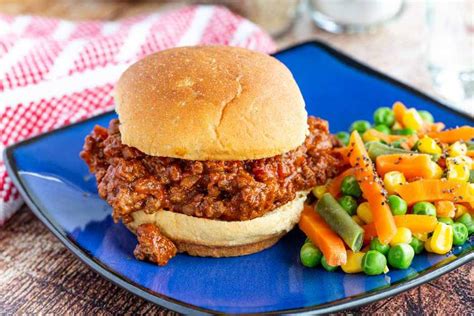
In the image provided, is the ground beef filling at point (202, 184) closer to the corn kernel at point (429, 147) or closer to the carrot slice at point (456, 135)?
the corn kernel at point (429, 147)

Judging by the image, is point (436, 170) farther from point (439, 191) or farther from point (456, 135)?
point (456, 135)

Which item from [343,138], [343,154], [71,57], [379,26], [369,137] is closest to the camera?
[343,154]

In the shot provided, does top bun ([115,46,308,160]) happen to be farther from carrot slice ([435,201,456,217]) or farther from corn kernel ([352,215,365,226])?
carrot slice ([435,201,456,217])

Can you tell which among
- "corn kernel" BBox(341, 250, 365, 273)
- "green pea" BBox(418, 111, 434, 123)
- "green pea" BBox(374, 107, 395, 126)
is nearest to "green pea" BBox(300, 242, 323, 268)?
"corn kernel" BBox(341, 250, 365, 273)

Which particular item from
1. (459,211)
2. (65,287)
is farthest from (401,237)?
(65,287)

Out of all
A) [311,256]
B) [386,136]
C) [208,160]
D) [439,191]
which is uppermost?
[208,160]

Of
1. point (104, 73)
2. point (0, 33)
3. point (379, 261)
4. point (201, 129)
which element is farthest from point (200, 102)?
point (0, 33)

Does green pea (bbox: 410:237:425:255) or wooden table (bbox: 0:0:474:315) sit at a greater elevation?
green pea (bbox: 410:237:425:255)
